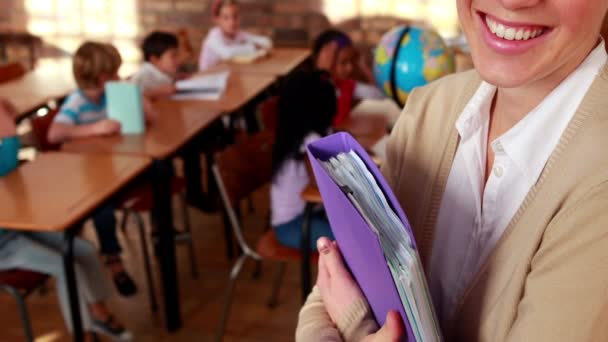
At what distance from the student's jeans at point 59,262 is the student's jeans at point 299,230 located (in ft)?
2.28

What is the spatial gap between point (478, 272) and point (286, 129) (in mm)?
1933

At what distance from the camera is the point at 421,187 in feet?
2.80

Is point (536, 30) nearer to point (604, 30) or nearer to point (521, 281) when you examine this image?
point (604, 30)

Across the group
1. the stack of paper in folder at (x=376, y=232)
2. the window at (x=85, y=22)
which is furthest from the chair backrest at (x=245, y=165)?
the window at (x=85, y=22)

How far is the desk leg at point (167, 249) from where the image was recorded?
2.72m

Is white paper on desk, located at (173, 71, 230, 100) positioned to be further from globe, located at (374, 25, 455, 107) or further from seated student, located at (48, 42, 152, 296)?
globe, located at (374, 25, 455, 107)

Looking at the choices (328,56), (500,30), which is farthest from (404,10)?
(500,30)

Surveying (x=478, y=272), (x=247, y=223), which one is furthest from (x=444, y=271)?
(x=247, y=223)

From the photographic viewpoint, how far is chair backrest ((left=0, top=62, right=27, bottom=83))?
4117mm

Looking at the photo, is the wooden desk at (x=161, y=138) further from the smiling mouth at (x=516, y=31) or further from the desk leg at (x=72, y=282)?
the smiling mouth at (x=516, y=31)

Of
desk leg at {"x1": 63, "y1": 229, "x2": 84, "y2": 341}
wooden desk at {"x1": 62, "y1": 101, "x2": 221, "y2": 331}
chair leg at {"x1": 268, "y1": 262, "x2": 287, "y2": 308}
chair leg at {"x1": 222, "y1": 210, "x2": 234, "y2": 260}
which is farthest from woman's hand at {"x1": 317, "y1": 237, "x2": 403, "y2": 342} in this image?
chair leg at {"x1": 222, "y1": 210, "x2": 234, "y2": 260}

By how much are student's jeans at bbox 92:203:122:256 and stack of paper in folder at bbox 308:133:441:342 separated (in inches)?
95.3

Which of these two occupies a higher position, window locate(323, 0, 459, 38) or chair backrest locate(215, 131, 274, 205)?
window locate(323, 0, 459, 38)

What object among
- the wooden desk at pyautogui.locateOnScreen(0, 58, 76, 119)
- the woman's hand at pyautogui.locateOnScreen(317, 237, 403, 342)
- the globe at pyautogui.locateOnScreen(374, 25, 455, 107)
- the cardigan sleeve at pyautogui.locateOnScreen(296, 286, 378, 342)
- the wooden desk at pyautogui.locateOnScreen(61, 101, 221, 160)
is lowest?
the wooden desk at pyautogui.locateOnScreen(0, 58, 76, 119)
